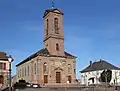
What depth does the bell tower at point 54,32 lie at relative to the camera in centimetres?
6347

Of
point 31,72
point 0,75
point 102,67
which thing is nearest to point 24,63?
point 31,72

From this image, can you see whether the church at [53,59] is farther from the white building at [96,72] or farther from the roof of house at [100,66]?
the roof of house at [100,66]

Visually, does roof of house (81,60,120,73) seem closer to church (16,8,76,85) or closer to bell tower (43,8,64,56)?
church (16,8,76,85)

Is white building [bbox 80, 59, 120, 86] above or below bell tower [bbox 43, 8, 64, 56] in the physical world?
below

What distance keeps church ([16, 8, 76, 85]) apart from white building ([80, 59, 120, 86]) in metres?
27.3

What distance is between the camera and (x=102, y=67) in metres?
91.9

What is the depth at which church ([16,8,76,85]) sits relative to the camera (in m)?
62.0

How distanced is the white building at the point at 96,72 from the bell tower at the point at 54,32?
1213 inches

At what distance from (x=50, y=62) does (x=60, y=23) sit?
10561 mm

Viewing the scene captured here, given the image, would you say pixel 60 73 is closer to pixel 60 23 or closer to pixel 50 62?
pixel 50 62

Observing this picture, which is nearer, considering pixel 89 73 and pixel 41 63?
pixel 41 63

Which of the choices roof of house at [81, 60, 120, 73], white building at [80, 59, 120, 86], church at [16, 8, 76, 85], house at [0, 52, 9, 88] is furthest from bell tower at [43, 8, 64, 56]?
roof of house at [81, 60, 120, 73]

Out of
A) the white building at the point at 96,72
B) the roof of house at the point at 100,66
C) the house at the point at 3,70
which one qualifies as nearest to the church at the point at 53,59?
the house at the point at 3,70

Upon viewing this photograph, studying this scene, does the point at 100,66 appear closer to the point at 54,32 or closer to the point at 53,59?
the point at 53,59
